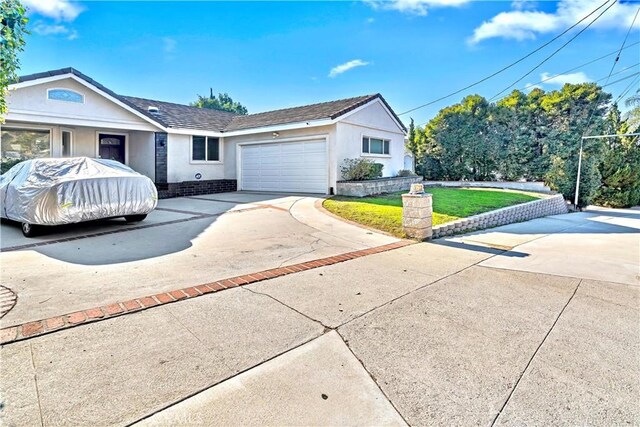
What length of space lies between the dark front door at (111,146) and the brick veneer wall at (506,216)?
14558 mm

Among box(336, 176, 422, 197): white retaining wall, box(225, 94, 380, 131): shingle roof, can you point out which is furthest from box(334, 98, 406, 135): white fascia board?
box(336, 176, 422, 197): white retaining wall

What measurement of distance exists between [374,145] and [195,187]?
881 cm

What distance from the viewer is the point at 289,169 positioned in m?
15.7

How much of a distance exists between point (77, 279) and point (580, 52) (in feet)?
72.3

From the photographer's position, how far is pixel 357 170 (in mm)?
14234

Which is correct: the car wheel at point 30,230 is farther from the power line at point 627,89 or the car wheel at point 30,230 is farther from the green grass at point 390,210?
the power line at point 627,89

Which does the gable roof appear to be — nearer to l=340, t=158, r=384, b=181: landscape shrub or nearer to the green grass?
l=340, t=158, r=384, b=181: landscape shrub

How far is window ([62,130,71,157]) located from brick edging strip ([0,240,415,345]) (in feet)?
44.2

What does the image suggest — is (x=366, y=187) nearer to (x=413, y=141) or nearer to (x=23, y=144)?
(x=413, y=141)

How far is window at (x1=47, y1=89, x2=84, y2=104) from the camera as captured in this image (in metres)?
11.7

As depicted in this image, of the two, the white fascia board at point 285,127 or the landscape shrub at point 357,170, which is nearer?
the white fascia board at point 285,127

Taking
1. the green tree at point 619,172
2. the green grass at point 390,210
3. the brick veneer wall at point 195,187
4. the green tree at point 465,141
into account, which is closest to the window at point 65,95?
the brick veneer wall at point 195,187

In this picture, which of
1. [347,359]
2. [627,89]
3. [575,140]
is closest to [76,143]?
[347,359]

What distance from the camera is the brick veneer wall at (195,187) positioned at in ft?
48.7
